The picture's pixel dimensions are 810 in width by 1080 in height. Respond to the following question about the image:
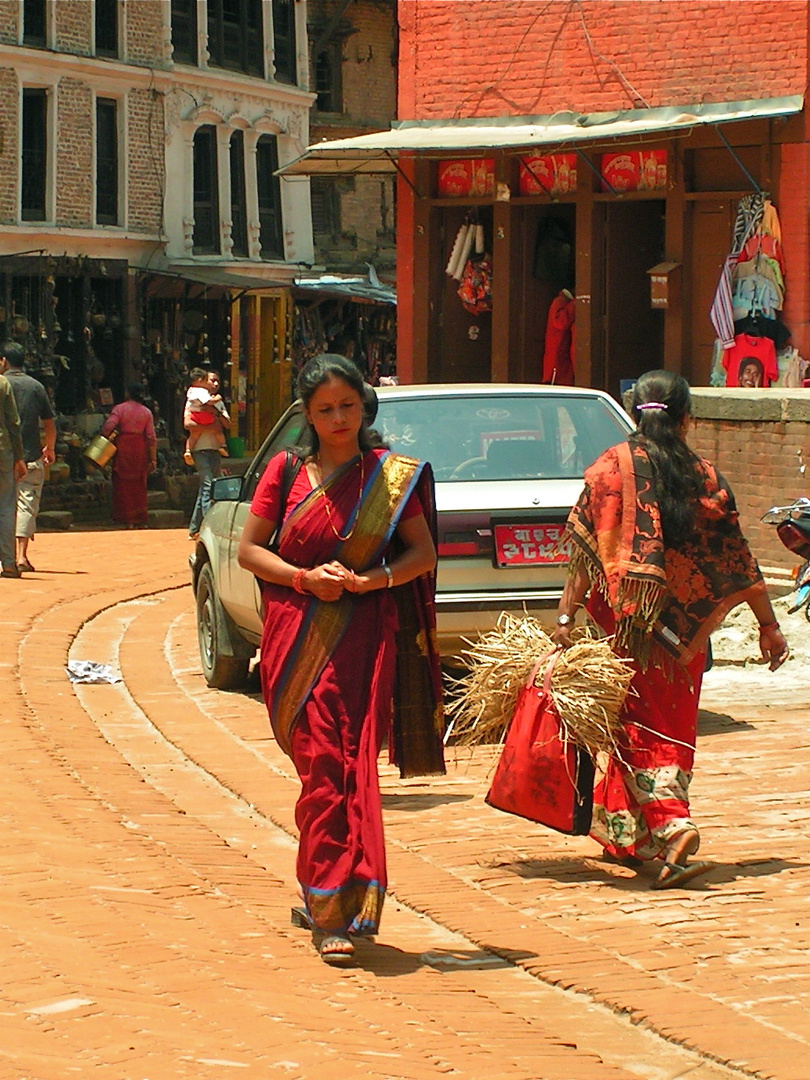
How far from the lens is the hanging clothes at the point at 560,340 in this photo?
19.0 m

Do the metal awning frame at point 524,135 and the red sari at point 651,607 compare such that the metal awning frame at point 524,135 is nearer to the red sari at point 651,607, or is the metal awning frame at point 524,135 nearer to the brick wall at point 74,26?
the red sari at point 651,607

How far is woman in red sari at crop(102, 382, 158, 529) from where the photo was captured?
2625 cm

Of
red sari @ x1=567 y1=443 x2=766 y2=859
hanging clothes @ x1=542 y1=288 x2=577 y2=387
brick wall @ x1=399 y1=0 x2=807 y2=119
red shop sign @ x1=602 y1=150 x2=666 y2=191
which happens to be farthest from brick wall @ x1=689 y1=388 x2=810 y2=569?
hanging clothes @ x1=542 y1=288 x2=577 y2=387

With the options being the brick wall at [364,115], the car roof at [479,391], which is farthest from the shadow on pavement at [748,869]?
the brick wall at [364,115]

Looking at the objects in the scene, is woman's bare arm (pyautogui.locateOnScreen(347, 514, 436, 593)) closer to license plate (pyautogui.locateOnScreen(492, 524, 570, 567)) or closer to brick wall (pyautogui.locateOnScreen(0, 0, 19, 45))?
license plate (pyautogui.locateOnScreen(492, 524, 570, 567))

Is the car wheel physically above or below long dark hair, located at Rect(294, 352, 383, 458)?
below

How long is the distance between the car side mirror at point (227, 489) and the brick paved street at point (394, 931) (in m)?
1.28

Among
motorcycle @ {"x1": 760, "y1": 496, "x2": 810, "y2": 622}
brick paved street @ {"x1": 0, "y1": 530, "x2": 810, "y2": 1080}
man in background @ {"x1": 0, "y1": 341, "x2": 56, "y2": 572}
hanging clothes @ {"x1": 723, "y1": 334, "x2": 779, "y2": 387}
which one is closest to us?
brick paved street @ {"x1": 0, "y1": 530, "x2": 810, "y2": 1080}

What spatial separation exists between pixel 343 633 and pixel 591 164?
13007 mm

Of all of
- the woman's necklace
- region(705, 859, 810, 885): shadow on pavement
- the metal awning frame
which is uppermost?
the metal awning frame

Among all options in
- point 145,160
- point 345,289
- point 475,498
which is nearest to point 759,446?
point 475,498

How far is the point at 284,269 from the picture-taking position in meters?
40.0

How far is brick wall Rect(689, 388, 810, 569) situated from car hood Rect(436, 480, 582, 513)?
10.9 ft

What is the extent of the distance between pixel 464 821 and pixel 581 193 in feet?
38.4
